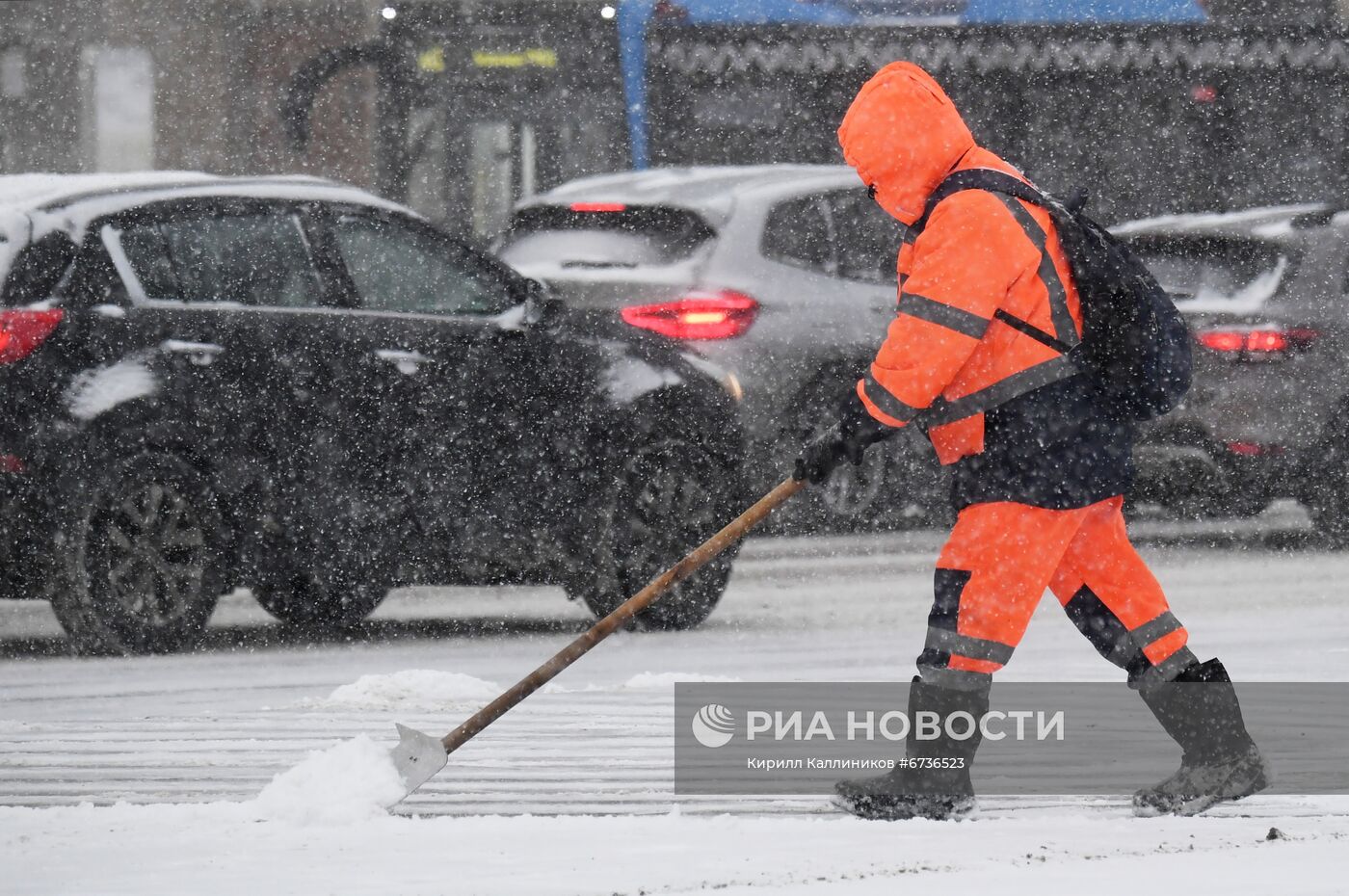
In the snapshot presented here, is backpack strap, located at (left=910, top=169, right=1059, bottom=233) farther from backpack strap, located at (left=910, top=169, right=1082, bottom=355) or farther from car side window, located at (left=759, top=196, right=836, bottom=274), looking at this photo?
car side window, located at (left=759, top=196, right=836, bottom=274)

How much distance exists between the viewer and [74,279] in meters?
8.66

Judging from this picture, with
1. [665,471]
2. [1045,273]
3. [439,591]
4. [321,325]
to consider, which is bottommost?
[439,591]

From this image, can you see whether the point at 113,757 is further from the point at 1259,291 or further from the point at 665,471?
the point at 1259,291

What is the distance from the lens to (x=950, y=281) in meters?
5.44

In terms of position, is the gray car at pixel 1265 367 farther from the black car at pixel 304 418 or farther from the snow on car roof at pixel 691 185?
the black car at pixel 304 418

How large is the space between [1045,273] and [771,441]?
626 centimetres

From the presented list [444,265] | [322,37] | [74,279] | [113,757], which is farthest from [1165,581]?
[322,37]

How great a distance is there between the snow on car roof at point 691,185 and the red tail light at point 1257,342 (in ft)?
6.55

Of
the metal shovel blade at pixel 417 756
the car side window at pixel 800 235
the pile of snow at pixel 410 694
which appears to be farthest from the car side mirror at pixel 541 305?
the metal shovel blade at pixel 417 756

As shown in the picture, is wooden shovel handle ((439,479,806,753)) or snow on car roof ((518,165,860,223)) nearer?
wooden shovel handle ((439,479,806,753))

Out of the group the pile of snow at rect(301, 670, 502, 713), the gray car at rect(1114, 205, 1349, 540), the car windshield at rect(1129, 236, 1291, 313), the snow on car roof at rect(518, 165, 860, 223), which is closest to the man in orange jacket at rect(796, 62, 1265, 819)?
the pile of snow at rect(301, 670, 502, 713)

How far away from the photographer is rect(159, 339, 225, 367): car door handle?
880cm

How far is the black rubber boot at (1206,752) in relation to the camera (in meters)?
5.79

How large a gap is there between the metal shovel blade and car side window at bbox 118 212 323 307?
11.1 ft
